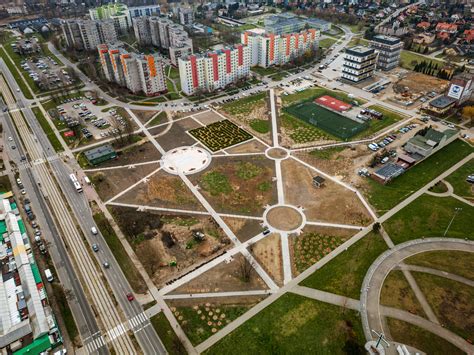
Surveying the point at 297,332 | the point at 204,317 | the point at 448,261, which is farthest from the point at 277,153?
the point at 204,317

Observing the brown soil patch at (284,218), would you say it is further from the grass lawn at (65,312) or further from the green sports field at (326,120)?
the grass lawn at (65,312)

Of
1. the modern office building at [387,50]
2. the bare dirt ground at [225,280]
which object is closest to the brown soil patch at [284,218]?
the bare dirt ground at [225,280]

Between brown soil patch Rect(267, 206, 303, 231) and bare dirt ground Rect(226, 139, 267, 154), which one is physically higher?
bare dirt ground Rect(226, 139, 267, 154)

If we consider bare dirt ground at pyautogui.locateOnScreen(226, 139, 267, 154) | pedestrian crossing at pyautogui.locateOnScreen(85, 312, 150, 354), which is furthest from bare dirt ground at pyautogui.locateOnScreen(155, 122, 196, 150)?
pedestrian crossing at pyautogui.locateOnScreen(85, 312, 150, 354)

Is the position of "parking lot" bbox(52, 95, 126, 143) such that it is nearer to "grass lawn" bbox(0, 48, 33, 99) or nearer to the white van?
"grass lawn" bbox(0, 48, 33, 99)

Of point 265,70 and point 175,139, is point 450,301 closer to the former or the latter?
point 175,139
